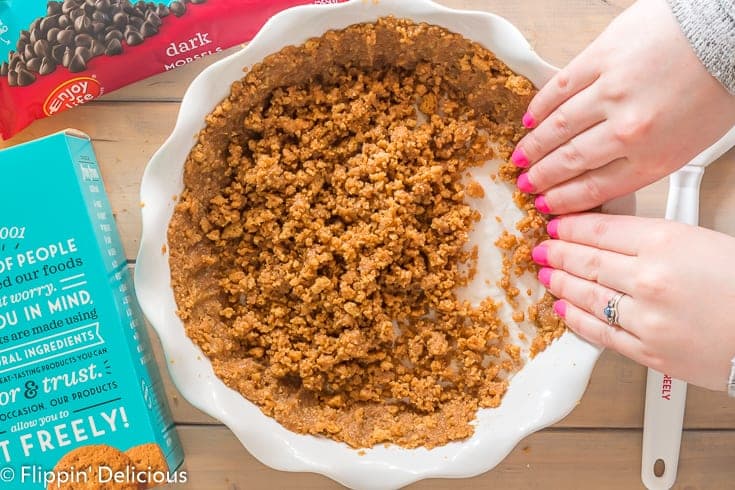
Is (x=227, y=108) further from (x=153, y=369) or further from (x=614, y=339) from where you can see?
(x=614, y=339)

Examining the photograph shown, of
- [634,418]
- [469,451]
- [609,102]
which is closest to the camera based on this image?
[609,102]

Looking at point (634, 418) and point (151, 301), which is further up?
point (151, 301)

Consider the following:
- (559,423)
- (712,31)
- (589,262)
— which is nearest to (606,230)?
(589,262)

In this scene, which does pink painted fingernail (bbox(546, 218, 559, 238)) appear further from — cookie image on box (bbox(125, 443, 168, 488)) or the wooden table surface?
cookie image on box (bbox(125, 443, 168, 488))

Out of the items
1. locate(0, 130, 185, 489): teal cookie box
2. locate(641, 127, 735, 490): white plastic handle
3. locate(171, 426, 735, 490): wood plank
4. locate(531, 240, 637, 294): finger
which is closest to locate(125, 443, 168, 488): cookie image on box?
locate(0, 130, 185, 489): teal cookie box

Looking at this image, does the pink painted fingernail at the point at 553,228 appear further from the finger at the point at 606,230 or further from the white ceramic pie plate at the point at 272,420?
the white ceramic pie plate at the point at 272,420

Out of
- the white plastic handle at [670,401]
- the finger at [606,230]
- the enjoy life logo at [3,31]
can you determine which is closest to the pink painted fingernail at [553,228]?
the finger at [606,230]

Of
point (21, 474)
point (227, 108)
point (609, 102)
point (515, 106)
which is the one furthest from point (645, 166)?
point (21, 474)

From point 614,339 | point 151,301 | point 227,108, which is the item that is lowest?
point 614,339
